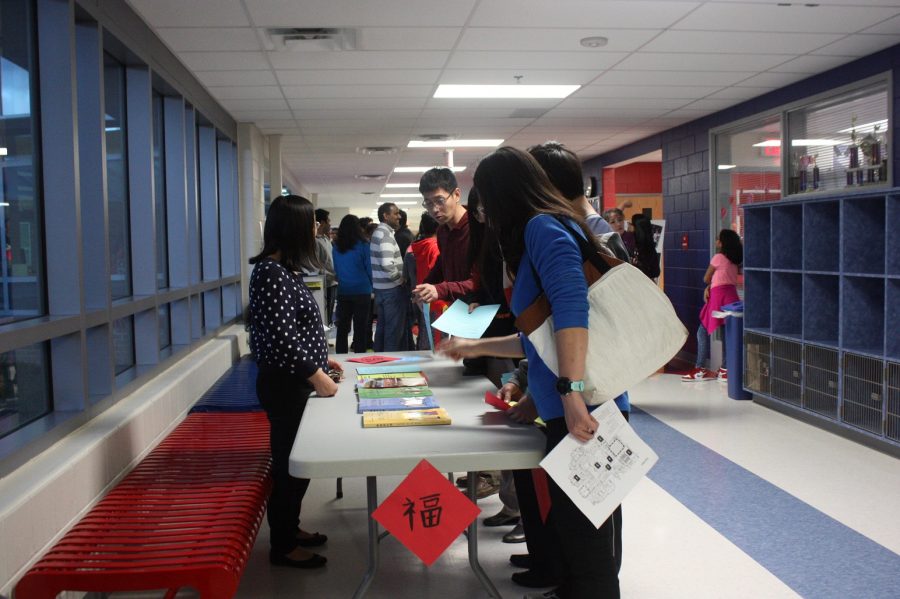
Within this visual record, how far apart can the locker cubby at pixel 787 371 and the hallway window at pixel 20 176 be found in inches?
191

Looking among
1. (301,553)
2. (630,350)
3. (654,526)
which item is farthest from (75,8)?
(654,526)

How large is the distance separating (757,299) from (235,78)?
431cm

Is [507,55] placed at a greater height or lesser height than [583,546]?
greater

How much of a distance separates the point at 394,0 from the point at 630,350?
2.75 meters

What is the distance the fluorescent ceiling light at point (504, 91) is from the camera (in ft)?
21.1

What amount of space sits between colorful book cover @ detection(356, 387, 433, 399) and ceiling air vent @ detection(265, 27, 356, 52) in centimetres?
269

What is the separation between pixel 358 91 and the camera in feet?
21.0

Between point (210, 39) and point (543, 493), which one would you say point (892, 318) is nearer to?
point (543, 493)

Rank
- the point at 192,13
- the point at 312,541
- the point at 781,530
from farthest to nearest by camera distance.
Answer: the point at 192,13, the point at 781,530, the point at 312,541

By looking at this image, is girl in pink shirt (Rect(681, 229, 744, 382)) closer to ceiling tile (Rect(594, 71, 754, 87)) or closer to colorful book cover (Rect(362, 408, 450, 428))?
ceiling tile (Rect(594, 71, 754, 87))

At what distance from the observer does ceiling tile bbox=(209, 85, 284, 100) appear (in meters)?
6.21

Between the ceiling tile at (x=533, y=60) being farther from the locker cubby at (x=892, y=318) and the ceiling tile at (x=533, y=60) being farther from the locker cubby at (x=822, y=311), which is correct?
the locker cubby at (x=892, y=318)

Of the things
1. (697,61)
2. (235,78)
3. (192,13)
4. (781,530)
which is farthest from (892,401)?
(235,78)

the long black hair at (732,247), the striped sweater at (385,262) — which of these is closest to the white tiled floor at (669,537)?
the long black hair at (732,247)
